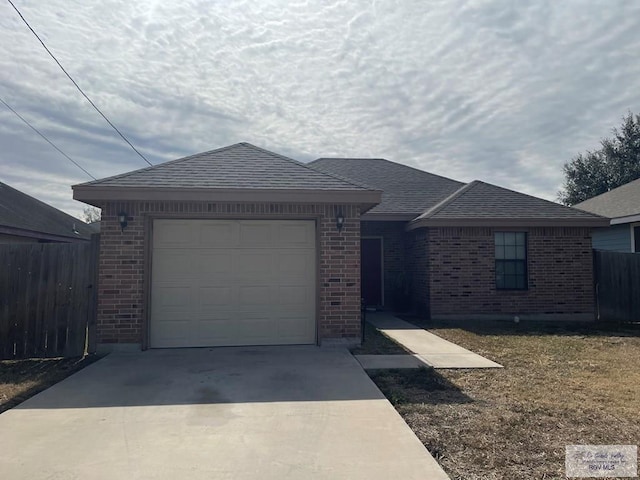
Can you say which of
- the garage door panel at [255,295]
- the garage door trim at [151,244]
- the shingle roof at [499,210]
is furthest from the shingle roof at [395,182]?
the garage door panel at [255,295]

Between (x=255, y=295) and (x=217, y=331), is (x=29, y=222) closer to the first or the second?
(x=217, y=331)

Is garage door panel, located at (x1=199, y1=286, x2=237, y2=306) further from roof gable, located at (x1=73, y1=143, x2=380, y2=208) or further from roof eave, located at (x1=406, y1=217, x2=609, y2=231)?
roof eave, located at (x1=406, y1=217, x2=609, y2=231)

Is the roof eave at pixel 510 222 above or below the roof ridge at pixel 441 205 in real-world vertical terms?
below

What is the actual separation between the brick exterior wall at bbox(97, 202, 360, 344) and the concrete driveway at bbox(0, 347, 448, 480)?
1222 millimetres

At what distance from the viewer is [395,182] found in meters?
15.8

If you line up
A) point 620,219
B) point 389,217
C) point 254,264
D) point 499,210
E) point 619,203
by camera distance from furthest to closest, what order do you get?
point 619,203, point 620,219, point 389,217, point 499,210, point 254,264

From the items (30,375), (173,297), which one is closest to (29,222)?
(173,297)

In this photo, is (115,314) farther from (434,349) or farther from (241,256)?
(434,349)

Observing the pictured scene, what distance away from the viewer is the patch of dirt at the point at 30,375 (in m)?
5.51

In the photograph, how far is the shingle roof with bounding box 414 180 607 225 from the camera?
→ 12.0 meters

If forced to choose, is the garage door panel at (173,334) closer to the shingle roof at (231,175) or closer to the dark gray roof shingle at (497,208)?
the shingle roof at (231,175)

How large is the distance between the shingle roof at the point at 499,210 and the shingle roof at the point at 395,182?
1.06 meters

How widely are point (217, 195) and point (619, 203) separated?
14903 millimetres

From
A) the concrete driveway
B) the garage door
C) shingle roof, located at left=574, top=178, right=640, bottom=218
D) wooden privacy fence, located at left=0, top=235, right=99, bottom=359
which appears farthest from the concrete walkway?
shingle roof, located at left=574, top=178, right=640, bottom=218
